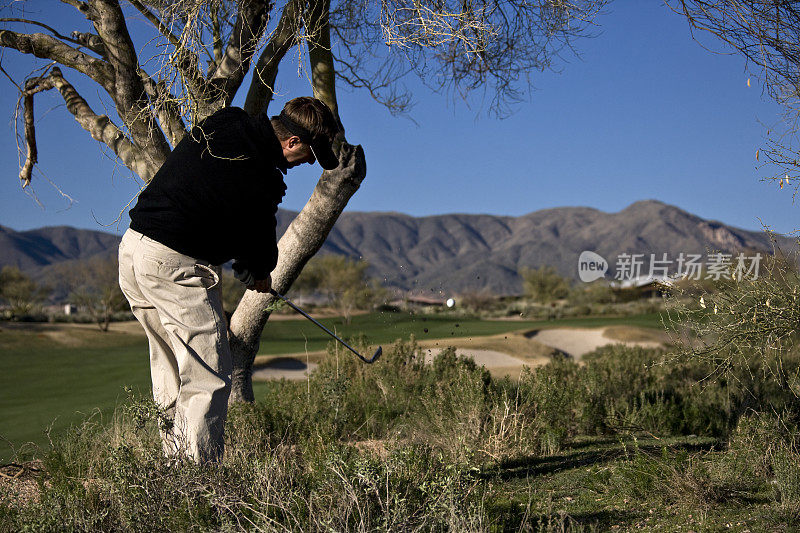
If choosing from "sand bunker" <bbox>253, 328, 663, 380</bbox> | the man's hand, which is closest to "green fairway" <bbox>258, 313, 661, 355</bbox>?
"sand bunker" <bbox>253, 328, 663, 380</bbox>

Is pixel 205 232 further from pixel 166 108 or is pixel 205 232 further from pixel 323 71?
pixel 323 71

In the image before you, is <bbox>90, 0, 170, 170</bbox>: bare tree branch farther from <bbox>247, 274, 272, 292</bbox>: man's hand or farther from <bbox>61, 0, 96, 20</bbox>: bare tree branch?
<bbox>247, 274, 272, 292</bbox>: man's hand

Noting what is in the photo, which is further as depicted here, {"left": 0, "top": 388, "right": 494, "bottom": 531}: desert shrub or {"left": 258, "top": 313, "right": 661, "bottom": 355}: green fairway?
{"left": 258, "top": 313, "right": 661, "bottom": 355}: green fairway

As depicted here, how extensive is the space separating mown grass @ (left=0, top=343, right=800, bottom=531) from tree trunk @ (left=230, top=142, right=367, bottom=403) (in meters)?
0.53

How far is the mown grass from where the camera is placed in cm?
258

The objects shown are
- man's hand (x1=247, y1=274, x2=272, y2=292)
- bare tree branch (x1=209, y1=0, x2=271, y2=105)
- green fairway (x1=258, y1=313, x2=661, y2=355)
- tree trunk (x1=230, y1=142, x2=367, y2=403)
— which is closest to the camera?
Answer: man's hand (x1=247, y1=274, x2=272, y2=292)

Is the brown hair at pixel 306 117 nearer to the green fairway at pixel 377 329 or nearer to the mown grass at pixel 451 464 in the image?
the mown grass at pixel 451 464

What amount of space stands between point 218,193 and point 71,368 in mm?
13620

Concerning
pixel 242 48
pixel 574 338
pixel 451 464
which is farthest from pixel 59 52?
pixel 574 338

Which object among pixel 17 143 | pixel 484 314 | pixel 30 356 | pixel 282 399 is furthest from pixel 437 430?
pixel 484 314

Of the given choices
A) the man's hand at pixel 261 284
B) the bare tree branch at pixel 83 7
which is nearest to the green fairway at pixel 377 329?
the bare tree branch at pixel 83 7

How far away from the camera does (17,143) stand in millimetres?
5691

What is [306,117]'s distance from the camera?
10.6 feet

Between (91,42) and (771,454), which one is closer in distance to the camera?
(771,454)
